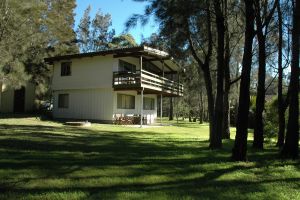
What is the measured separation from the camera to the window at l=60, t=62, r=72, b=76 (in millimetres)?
31086

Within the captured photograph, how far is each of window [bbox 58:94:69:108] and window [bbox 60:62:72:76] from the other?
1.79m

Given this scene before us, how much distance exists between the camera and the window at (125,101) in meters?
29.7

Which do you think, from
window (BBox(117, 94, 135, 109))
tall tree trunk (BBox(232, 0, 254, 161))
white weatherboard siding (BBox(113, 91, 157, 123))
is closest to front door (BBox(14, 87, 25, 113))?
window (BBox(117, 94, 135, 109))

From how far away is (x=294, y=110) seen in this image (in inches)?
447

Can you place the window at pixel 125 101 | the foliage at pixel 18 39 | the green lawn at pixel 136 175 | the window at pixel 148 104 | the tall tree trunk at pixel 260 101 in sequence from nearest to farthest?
the green lawn at pixel 136 175, the tall tree trunk at pixel 260 101, the foliage at pixel 18 39, the window at pixel 125 101, the window at pixel 148 104

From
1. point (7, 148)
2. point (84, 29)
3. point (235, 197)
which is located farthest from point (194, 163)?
point (84, 29)

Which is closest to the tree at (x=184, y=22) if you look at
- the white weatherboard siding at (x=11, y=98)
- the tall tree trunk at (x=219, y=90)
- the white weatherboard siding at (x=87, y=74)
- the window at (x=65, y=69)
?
the tall tree trunk at (x=219, y=90)

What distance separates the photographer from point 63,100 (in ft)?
103

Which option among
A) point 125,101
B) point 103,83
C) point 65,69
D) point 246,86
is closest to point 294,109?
point 246,86

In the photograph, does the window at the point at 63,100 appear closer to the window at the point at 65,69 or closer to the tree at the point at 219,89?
the window at the point at 65,69

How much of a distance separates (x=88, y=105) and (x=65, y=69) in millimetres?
3928

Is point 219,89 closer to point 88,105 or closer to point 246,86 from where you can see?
point 246,86

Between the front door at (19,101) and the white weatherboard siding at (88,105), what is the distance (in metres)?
3.17

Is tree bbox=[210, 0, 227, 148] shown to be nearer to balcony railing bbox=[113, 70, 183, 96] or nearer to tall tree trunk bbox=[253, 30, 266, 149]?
tall tree trunk bbox=[253, 30, 266, 149]
